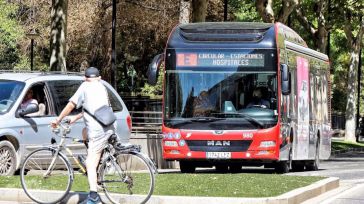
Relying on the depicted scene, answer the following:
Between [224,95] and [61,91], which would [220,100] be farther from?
[61,91]

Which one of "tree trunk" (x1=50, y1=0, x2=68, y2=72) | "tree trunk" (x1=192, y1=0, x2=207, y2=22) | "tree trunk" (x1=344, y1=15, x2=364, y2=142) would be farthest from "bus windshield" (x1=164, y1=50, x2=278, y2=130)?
"tree trunk" (x1=344, y1=15, x2=364, y2=142)

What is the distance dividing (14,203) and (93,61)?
3469cm

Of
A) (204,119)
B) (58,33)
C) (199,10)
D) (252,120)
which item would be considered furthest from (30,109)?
(199,10)

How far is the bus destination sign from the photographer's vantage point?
19.1 metres

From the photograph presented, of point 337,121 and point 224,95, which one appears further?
point 337,121

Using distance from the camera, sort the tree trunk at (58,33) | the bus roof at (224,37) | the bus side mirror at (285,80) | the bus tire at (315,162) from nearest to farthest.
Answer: the bus side mirror at (285,80)
the bus roof at (224,37)
the bus tire at (315,162)
the tree trunk at (58,33)

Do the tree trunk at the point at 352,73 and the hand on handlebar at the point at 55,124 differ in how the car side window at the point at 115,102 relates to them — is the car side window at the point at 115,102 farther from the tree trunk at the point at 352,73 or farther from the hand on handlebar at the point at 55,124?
the tree trunk at the point at 352,73

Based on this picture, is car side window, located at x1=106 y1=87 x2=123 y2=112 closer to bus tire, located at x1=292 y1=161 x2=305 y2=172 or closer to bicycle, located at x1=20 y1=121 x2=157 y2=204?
bicycle, located at x1=20 y1=121 x2=157 y2=204

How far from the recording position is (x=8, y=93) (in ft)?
52.7

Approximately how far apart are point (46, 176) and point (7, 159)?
327 cm

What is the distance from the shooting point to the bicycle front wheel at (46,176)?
38.8 feet

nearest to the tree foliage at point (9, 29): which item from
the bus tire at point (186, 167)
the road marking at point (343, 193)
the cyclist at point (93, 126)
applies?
the bus tire at point (186, 167)

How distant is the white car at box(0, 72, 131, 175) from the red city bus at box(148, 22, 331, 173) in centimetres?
→ 205

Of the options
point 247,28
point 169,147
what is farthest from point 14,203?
point 247,28
